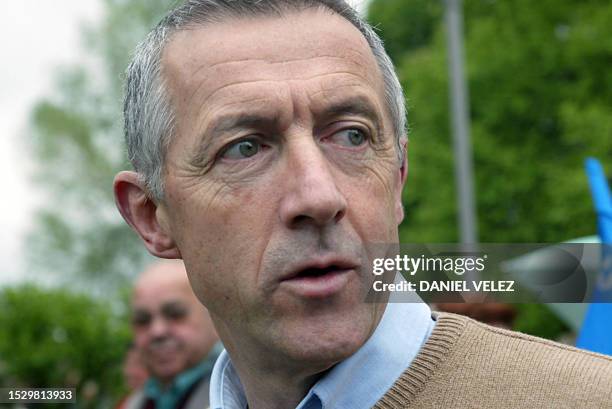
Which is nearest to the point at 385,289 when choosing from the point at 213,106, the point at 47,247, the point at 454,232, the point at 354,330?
the point at 354,330

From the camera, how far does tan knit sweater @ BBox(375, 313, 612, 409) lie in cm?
224

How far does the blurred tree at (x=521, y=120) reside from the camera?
1750 centimetres

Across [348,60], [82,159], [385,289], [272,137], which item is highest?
[348,60]

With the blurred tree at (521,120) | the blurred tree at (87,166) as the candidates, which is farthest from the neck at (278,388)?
the blurred tree at (87,166)

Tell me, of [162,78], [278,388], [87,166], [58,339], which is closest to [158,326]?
[162,78]

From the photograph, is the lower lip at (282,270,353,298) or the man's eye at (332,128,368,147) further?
the man's eye at (332,128,368,147)

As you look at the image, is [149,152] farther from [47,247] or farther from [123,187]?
[47,247]

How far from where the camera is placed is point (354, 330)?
88.6 inches

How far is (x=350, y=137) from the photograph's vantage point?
95.9 inches

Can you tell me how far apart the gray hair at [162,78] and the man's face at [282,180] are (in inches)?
1.5

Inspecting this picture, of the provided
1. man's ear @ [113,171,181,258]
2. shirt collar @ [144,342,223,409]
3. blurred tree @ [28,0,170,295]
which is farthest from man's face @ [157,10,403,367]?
blurred tree @ [28,0,170,295]

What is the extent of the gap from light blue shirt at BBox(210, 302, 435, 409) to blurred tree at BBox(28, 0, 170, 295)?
32.1 metres

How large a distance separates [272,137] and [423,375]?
0.65 m

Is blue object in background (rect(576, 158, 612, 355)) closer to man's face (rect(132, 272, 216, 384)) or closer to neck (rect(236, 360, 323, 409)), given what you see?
neck (rect(236, 360, 323, 409))
